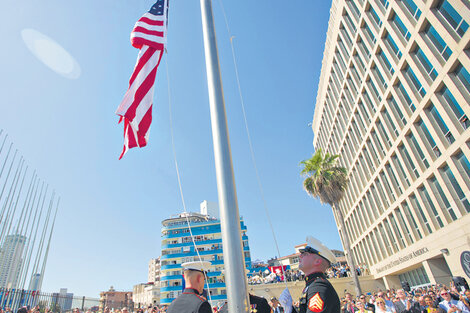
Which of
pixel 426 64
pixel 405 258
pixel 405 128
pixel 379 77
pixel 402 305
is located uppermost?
pixel 379 77

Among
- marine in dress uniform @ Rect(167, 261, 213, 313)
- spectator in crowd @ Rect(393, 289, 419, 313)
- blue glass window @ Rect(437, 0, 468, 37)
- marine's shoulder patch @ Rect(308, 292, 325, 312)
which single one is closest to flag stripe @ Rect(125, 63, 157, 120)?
marine in dress uniform @ Rect(167, 261, 213, 313)

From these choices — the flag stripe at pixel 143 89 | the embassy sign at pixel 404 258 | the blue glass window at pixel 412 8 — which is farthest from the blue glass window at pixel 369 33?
the flag stripe at pixel 143 89

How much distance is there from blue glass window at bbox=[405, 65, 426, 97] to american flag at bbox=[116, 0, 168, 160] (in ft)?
64.4

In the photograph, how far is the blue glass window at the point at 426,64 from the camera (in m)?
17.7

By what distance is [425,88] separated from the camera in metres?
18.2

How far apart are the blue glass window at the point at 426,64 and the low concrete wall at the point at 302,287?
60.6 ft

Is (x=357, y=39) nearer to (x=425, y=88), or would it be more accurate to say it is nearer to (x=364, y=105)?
(x=364, y=105)

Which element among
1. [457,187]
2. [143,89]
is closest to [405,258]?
[457,187]

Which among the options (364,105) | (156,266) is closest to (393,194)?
(364,105)

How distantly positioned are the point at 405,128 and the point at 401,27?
733 cm

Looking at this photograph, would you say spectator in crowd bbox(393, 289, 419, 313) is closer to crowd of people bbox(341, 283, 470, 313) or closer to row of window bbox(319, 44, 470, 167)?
crowd of people bbox(341, 283, 470, 313)

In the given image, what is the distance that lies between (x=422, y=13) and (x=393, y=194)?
14.4m

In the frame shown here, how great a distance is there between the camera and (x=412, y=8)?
18859 mm

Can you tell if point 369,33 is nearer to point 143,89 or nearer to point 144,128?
point 143,89
